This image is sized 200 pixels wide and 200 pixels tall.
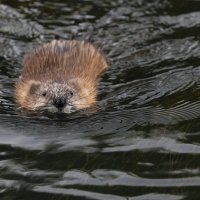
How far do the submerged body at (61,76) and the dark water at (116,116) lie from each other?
0.54 feet

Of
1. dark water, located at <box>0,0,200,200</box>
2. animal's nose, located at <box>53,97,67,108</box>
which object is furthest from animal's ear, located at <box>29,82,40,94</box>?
animal's nose, located at <box>53,97,67,108</box>

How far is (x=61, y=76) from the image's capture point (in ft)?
26.8

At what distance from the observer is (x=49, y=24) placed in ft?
33.1

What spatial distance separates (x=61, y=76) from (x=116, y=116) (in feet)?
4.17

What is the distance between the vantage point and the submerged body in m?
7.71

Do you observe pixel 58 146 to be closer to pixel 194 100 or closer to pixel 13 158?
pixel 13 158

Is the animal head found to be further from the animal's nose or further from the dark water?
the dark water

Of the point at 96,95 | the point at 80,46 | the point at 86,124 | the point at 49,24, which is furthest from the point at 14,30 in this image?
the point at 86,124

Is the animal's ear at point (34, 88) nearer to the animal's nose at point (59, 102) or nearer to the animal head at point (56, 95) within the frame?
the animal head at point (56, 95)

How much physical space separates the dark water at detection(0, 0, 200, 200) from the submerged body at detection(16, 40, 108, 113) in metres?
0.16

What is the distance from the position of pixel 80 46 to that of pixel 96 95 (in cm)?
102

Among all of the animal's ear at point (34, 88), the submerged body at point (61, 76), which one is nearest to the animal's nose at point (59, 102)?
the submerged body at point (61, 76)

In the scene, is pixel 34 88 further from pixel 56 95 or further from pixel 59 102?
pixel 59 102

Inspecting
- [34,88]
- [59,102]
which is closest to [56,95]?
[59,102]
